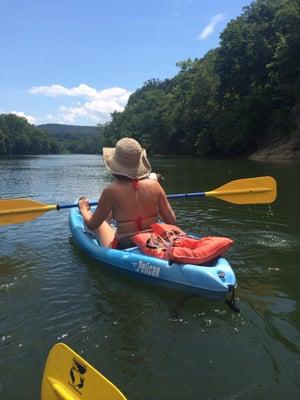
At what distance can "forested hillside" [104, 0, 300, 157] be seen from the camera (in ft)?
126

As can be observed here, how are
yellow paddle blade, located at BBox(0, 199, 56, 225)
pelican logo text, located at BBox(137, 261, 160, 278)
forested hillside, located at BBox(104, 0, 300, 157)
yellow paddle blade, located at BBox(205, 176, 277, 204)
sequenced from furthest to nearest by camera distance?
forested hillside, located at BBox(104, 0, 300, 157)
yellow paddle blade, located at BBox(205, 176, 277, 204)
yellow paddle blade, located at BBox(0, 199, 56, 225)
pelican logo text, located at BBox(137, 261, 160, 278)

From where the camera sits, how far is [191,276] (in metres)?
5.02

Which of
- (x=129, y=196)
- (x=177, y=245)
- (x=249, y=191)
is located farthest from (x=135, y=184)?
(x=249, y=191)

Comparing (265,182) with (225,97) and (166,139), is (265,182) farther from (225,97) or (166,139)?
(166,139)

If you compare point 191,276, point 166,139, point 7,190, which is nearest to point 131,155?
point 191,276

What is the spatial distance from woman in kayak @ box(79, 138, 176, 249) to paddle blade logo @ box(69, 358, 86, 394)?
3.02 metres

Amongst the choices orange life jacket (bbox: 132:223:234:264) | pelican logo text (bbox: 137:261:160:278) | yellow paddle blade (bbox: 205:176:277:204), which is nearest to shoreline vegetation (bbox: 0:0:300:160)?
yellow paddle blade (bbox: 205:176:277:204)

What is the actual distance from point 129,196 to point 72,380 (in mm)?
3123

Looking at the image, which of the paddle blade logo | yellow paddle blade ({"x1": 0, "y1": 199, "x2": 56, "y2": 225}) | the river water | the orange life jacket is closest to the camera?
the paddle blade logo

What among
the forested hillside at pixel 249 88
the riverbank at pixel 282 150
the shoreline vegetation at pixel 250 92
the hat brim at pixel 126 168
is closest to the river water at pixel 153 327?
the hat brim at pixel 126 168

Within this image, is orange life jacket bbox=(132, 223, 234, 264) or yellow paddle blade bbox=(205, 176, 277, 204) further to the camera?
yellow paddle blade bbox=(205, 176, 277, 204)

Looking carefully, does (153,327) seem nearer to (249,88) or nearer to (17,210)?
(17,210)

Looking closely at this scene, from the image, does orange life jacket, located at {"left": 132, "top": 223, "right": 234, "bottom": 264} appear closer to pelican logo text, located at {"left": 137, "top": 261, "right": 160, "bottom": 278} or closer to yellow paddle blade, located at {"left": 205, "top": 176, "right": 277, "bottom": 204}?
pelican logo text, located at {"left": 137, "top": 261, "right": 160, "bottom": 278}

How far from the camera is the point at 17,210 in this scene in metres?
7.30
